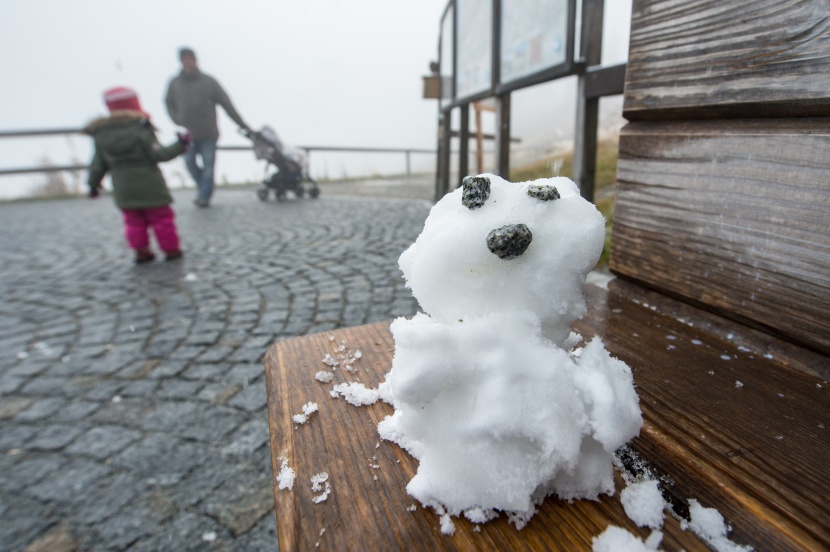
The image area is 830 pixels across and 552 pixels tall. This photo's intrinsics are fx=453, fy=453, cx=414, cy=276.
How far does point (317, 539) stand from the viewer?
0.68 m

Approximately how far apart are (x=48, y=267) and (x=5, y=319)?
1.51 meters

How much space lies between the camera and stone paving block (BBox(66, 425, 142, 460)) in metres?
1.93

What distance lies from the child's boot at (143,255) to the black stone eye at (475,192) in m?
4.91

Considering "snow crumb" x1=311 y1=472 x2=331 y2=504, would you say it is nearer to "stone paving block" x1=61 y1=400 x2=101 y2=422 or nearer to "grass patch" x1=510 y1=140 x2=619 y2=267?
"stone paving block" x1=61 y1=400 x2=101 y2=422

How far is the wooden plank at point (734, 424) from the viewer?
2.25ft

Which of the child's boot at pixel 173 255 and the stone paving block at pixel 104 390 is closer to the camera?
the stone paving block at pixel 104 390

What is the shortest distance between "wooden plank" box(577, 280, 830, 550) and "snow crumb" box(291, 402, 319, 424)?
0.64 m

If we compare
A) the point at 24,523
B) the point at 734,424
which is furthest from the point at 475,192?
the point at 24,523

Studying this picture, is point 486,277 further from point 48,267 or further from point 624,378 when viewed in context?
point 48,267

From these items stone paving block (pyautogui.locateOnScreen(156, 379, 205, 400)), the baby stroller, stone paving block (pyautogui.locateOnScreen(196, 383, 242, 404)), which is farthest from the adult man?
stone paving block (pyautogui.locateOnScreen(196, 383, 242, 404))

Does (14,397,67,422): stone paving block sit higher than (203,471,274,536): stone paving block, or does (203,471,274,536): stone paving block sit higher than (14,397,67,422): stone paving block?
(14,397,67,422): stone paving block

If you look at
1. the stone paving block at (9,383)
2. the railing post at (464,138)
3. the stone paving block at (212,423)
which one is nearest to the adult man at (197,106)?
the railing post at (464,138)

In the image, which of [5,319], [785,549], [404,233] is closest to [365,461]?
[785,549]

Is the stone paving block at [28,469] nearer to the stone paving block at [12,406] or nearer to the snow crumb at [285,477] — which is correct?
the stone paving block at [12,406]
